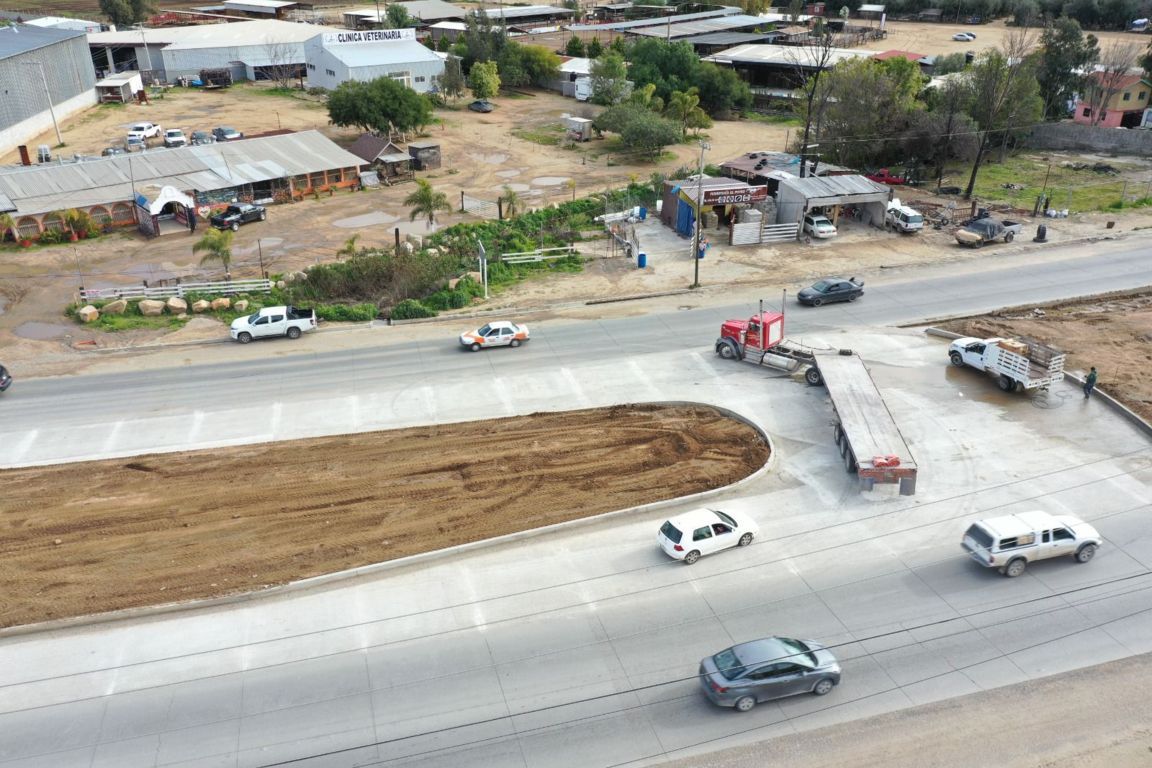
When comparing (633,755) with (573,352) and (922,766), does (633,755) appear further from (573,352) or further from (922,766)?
(573,352)

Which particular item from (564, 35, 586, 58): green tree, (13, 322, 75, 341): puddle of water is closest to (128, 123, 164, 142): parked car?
(13, 322, 75, 341): puddle of water

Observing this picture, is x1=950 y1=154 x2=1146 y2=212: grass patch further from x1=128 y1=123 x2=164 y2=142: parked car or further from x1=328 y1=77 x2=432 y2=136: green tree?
x1=128 y1=123 x2=164 y2=142: parked car

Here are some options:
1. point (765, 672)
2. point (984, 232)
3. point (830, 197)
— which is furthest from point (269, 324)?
point (984, 232)

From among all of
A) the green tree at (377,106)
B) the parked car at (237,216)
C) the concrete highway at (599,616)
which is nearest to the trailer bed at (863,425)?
the concrete highway at (599,616)

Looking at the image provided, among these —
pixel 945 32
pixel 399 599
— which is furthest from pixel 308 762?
pixel 945 32

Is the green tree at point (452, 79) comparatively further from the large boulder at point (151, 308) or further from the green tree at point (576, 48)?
the large boulder at point (151, 308)

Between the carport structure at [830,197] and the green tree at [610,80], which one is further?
the green tree at [610,80]
